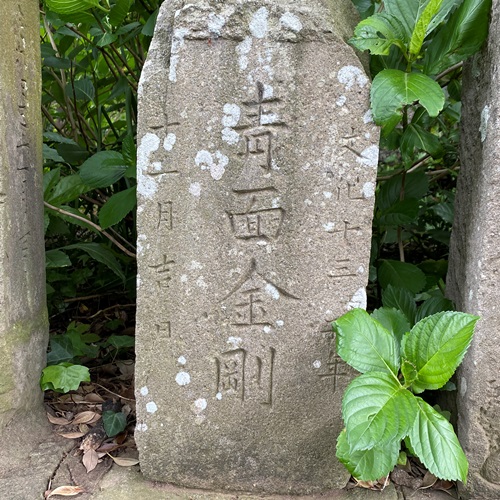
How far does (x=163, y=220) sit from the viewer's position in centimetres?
150

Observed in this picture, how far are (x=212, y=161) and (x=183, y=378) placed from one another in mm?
573

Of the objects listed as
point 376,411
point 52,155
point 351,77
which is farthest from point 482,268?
point 52,155

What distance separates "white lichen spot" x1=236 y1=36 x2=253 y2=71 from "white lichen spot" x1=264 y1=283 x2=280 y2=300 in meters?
0.53

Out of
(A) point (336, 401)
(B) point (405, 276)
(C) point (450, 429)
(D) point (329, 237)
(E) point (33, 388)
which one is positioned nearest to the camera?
(C) point (450, 429)

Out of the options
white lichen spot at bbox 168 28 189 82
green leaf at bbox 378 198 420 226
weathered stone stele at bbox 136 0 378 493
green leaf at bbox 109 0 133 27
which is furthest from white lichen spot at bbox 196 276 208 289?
green leaf at bbox 109 0 133 27

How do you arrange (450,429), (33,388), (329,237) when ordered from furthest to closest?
(33,388)
(329,237)
(450,429)

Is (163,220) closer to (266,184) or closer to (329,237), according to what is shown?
(266,184)

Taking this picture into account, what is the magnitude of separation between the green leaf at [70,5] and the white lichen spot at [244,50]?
642mm

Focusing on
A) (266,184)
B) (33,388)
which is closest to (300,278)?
(266,184)

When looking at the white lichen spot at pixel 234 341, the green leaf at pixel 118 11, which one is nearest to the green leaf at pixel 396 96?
the white lichen spot at pixel 234 341

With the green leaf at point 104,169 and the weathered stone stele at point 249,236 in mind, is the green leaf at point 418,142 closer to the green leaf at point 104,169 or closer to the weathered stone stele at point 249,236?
the weathered stone stele at point 249,236

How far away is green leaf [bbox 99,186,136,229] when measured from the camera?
6.43 ft

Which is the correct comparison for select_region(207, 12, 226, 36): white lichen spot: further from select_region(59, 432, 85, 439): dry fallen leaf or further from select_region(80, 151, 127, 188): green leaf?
select_region(59, 432, 85, 439): dry fallen leaf

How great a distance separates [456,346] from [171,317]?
0.70 meters
